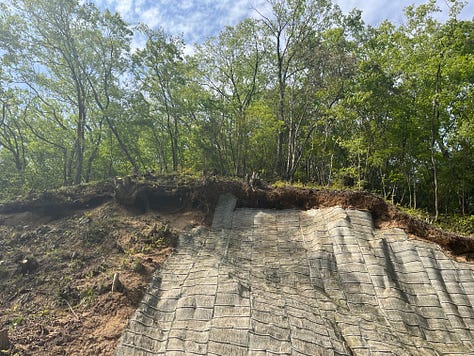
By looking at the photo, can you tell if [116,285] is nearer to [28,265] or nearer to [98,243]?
[98,243]

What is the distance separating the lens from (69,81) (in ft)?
66.0

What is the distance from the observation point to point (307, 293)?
816 cm

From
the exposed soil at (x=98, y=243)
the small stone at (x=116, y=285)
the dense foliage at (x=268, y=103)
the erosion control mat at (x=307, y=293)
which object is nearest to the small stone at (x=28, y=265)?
the exposed soil at (x=98, y=243)

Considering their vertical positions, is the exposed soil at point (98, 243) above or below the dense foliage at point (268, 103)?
below

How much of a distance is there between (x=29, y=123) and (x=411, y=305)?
22.2 meters

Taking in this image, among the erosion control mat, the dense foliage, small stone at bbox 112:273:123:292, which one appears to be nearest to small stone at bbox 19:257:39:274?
small stone at bbox 112:273:123:292

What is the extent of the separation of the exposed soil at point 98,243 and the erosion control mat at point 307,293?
1.58 ft

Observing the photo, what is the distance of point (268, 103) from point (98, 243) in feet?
41.7

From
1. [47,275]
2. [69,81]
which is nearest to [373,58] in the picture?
[47,275]

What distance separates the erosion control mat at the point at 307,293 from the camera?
6.47 m

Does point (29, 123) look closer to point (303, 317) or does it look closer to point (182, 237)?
point (182, 237)

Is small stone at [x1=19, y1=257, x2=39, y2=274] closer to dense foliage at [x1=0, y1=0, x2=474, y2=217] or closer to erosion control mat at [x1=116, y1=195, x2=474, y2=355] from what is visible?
erosion control mat at [x1=116, y1=195, x2=474, y2=355]

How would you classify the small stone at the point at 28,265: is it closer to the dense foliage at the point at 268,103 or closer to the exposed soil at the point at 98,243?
the exposed soil at the point at 98,243

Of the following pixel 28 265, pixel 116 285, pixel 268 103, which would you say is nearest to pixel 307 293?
pixel 116 285
